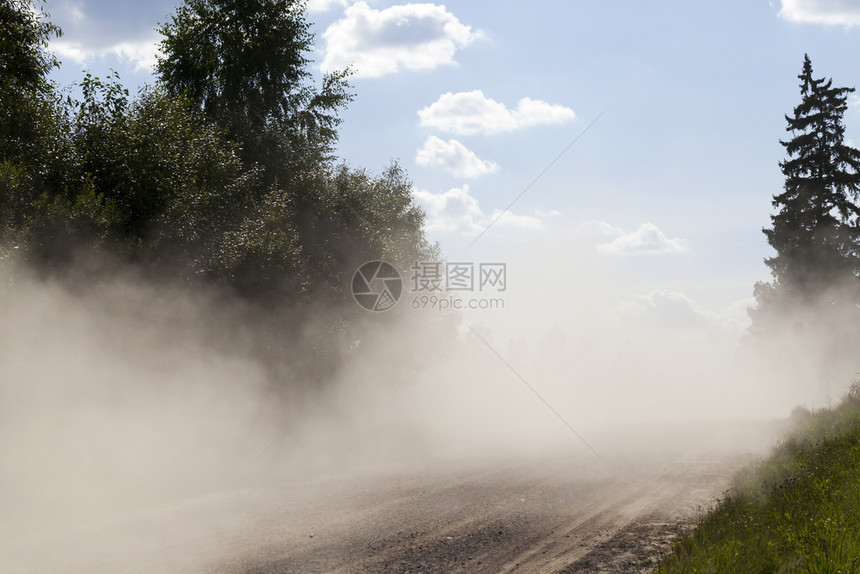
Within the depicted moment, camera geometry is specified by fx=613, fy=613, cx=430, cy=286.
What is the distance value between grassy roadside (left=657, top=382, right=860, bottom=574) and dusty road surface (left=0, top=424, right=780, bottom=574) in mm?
685

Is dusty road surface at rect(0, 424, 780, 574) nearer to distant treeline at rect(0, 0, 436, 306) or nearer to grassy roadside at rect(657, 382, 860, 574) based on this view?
grassy roadside at rect(657, 382, 860, 574)

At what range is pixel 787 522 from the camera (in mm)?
8320

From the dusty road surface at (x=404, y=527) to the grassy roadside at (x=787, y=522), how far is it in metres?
0.68

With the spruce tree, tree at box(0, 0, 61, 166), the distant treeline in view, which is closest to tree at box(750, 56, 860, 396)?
the spruce tree

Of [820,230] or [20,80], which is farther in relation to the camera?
[820,230]

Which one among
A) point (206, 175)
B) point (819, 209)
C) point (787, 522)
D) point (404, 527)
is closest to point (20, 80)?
point (206, 175)

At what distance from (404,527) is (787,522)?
5503 millimetres

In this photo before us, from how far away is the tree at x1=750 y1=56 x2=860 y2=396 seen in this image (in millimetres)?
35969

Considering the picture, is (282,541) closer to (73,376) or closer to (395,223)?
(73,376)

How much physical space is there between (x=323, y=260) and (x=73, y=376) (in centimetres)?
1038

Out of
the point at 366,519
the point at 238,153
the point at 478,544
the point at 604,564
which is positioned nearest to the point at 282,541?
the point at 366,519

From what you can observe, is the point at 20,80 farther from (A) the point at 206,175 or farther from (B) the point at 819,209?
(B) the point at 819,209

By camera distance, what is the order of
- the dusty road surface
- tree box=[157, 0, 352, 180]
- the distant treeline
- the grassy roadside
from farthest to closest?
tree box=[157, 0, 352, 180]
the distant treeline
the dusty road surface
the grassy roadside

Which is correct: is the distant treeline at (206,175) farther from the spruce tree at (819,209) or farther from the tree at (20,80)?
the spruce tree at (819,209)
